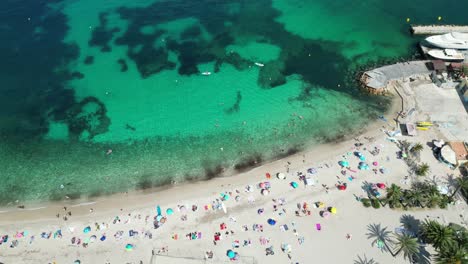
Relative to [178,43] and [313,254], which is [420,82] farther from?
[178,43]

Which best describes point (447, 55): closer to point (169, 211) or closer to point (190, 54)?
point (190, 54)

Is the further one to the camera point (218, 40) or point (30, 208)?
point (218, 40)

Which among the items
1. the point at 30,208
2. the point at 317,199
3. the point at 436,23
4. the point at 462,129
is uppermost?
the point at 436,23

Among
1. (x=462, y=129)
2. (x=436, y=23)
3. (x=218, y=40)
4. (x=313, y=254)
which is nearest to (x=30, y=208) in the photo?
(x=313, y=254)

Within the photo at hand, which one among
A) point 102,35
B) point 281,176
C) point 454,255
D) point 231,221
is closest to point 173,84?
point 102,35

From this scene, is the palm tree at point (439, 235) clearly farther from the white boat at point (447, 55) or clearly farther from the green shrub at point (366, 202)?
the white boat at point (447, 55)

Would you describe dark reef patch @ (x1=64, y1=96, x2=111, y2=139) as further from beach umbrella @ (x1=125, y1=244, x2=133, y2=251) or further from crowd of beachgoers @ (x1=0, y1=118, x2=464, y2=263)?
beach umbrella @ (x1=125, y1=244, x2=133, y2=251)
